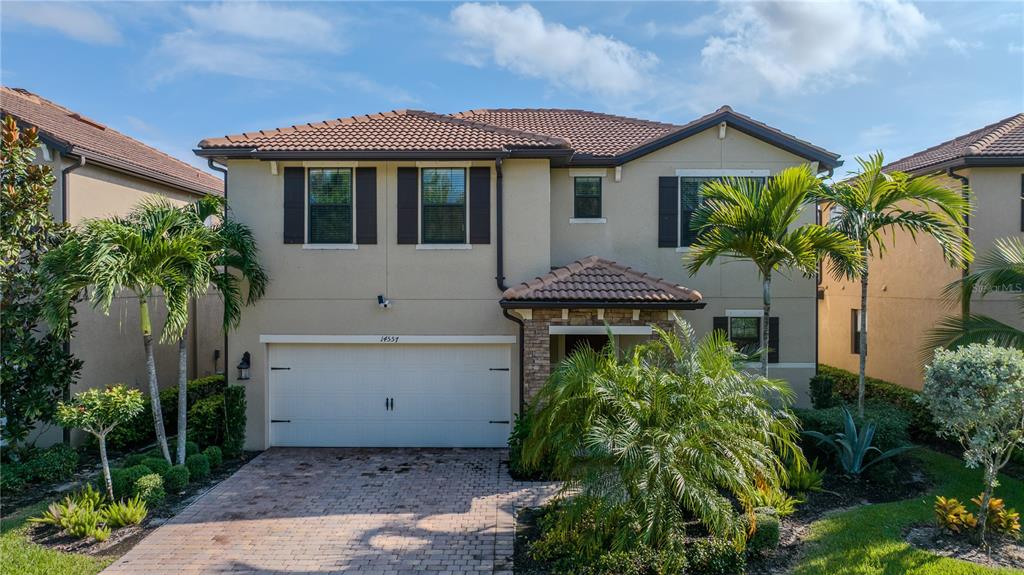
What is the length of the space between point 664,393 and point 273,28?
34.5 ft

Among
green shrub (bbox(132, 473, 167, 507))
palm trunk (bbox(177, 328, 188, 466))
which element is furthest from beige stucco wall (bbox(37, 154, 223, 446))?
green shrub (bbox(132, 473, 167, 507))

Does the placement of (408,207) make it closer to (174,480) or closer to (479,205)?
(479,205)

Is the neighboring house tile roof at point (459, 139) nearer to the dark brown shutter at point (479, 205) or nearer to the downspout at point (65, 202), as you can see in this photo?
the dark brown shutter at point (479, 205)

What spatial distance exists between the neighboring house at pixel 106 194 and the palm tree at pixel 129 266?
238cm

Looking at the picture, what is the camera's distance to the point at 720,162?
12.4 metres

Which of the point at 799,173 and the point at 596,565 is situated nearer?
the point at 596,565

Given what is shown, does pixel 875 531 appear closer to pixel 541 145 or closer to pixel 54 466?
pixel 541 145

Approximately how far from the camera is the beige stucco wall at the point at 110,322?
11.0 metres

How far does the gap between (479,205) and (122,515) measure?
25.9 feet

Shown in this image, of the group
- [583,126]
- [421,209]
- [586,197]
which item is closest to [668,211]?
[586,197]

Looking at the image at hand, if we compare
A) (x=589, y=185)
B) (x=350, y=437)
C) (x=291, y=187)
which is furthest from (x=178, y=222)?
(x=589, y=185)

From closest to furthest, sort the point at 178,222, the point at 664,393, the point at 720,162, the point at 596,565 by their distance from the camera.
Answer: the point at 596,565, the point at 664,393, the point at 178,222, the point at 720,162

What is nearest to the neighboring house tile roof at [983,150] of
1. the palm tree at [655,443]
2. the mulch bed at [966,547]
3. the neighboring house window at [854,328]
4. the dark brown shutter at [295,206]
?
the neighboring house window at [854,328]

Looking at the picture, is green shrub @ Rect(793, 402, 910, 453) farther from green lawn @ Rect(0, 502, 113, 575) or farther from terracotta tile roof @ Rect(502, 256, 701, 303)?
green lawn @ Rect(0, 502, 113, 575)
